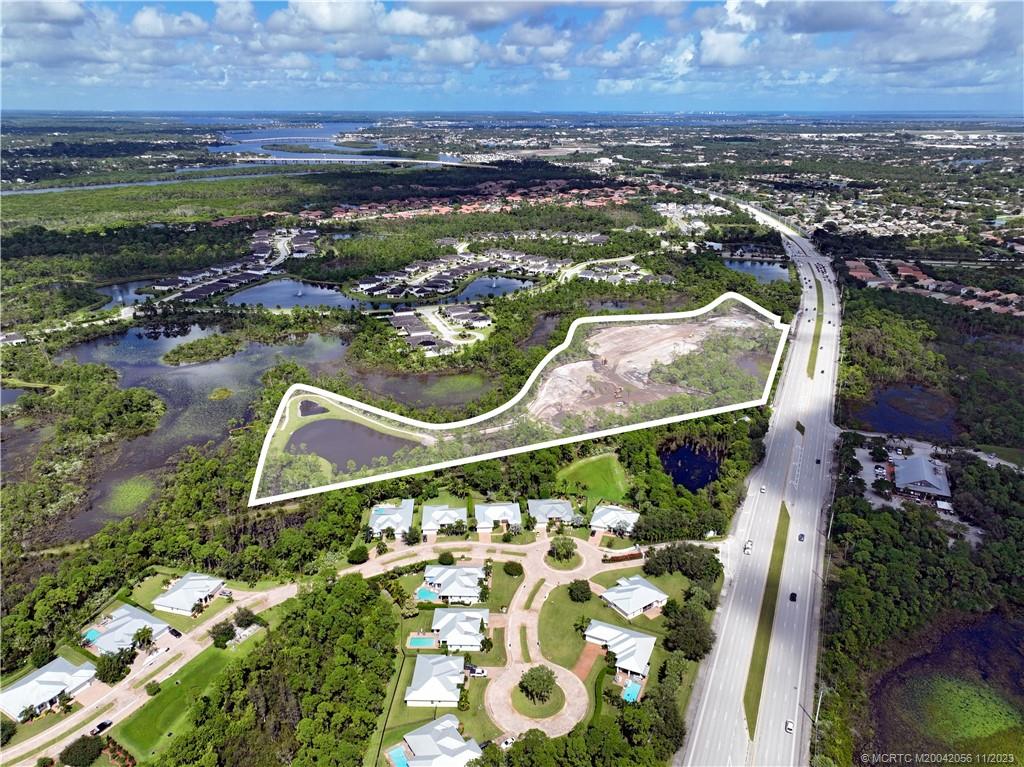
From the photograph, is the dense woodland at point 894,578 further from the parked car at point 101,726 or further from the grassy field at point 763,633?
the parked car at point 101,726

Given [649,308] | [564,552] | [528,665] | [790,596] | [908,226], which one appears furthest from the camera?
[908,226]

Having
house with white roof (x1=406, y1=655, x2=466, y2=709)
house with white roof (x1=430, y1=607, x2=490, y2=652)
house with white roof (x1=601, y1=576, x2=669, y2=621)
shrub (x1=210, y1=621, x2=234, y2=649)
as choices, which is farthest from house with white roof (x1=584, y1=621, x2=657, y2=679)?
shrub (x1=210, y1=621, x2=234, y2=649)

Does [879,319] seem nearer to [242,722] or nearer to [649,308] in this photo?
[649,308]

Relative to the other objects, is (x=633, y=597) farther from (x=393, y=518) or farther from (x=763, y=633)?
(x=393, y=518)

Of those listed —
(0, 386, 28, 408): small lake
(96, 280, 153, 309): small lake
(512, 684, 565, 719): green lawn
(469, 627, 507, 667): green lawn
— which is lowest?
(512, 684, 565, 719): green lawn

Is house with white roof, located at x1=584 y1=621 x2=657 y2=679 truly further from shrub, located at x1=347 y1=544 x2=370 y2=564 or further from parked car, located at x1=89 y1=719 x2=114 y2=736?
parked car, located at x1=89 y1=719 x2=114 y2=736

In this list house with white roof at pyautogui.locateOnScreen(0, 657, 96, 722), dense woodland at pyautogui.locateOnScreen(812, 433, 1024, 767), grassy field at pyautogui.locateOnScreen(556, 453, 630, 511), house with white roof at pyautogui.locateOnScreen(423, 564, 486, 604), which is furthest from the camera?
grassy field at pyautogui.locateOnScreen(556, 453, 630, 511)

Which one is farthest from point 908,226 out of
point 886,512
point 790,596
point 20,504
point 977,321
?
point 20,504

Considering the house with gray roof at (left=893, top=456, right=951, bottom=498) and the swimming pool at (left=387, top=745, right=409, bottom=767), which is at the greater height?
the house with gray roof at (left=893, top=456, right=951, bottom=498)
